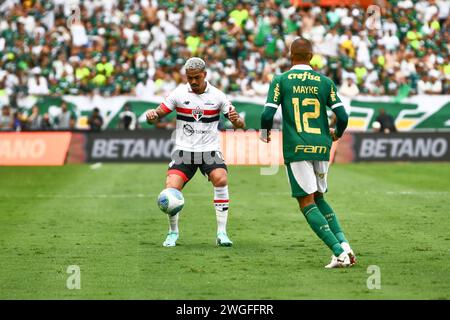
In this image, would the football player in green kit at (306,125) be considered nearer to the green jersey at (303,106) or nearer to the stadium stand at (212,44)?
the green jersey at (303,106)

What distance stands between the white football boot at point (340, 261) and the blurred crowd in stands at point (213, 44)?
25.8 meters

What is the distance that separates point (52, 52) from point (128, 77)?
3015mm

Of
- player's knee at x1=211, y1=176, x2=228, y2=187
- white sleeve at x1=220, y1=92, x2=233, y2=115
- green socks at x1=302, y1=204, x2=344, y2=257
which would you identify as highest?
white sleeve at x1=220, y1=92, x2=233, y2=115

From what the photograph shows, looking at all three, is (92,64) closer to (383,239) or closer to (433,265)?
(383,239)

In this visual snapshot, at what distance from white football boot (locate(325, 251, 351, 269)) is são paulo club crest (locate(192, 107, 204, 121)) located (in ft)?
10.4

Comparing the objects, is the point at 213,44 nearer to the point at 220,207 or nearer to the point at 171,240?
the point at 220,207

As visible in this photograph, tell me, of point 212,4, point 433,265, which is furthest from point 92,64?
point 433,265

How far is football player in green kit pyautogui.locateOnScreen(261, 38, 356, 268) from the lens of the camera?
38.5ft

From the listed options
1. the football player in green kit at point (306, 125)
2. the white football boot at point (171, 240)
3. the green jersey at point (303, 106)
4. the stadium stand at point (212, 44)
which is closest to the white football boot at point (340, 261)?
the football player in green kit at point (306, 125)

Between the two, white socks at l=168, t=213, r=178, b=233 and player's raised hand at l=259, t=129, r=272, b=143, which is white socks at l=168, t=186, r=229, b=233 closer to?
white socks at l=168, t=213, r=178, b=233

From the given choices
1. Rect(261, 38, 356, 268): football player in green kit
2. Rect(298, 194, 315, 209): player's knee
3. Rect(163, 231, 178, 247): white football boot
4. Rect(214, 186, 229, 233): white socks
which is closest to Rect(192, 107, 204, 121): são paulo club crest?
Rect(214, 186, 229, 233): white socks

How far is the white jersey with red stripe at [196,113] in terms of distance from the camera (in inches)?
551

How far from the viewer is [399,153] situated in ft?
110

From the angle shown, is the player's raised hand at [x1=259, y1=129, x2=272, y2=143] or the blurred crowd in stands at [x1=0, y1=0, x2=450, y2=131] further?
the blurred crowd in stands at [x1=0, y1=0, x2=450, y2=131]
